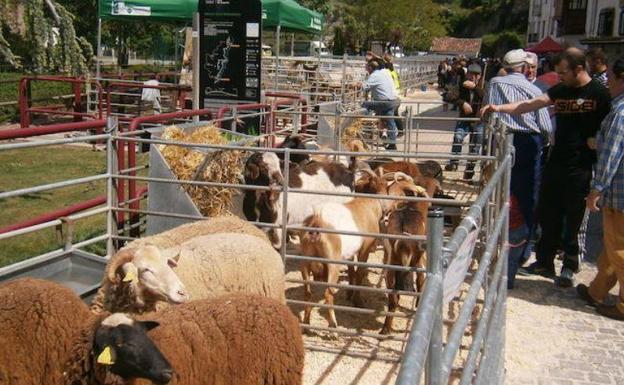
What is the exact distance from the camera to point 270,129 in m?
9.84

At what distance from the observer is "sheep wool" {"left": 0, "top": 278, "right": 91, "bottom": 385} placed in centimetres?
350

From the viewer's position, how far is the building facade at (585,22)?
76.6 feet

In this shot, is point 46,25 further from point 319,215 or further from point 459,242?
point 459,242

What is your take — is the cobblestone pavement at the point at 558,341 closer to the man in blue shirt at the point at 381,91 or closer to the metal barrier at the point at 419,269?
the metal barrier at the point at 419,269

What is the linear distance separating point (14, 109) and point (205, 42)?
34.4 feet

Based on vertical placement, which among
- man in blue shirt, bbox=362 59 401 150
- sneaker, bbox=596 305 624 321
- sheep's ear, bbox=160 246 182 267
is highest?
man in blue shirt, bbox=362 59 401 150

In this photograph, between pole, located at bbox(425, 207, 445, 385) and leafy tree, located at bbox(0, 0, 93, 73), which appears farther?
leafy tree, located at bbox(0, 0, 93, 73)

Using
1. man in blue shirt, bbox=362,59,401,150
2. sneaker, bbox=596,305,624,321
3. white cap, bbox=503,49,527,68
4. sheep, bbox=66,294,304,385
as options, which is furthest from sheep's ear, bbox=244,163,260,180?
man in blue shirt, bbox=362,59,401,150

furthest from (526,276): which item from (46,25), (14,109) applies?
(14,109)

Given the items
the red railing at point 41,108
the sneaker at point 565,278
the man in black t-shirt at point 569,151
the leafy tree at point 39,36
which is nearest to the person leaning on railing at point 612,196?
the man in black t-shirt at point 569,151

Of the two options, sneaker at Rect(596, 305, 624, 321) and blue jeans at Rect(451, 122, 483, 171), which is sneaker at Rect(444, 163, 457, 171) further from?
sneaker at Rect(596, 305, 624, 321)

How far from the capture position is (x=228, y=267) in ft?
14.8

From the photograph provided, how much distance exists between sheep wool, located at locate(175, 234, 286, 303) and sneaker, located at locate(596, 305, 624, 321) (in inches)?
120

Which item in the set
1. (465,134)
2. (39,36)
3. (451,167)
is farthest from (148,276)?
(39,36)
